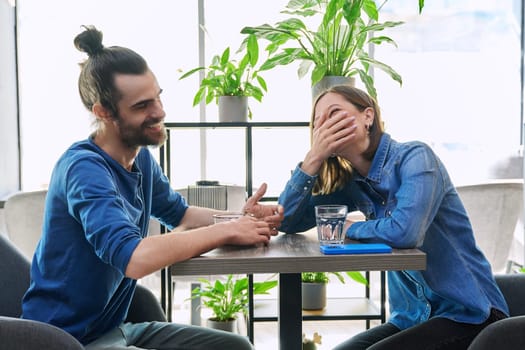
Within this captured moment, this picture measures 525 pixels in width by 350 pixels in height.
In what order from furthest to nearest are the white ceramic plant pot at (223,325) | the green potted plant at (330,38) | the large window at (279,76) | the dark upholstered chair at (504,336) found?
the large window at (279,76), the white ceramic plant pot at (223,325), the green potted plant at (330,38), the dark upholstered chair at (504,336)

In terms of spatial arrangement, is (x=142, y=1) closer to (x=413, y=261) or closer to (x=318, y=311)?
(x=318, y=311)

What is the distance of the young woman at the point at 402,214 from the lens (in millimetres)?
1463

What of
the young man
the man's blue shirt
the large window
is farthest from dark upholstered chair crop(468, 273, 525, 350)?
the large window

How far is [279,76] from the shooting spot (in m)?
4.54

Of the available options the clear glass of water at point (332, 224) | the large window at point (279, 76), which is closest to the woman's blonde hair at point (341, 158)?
the clear glass of water at point (332, 224)

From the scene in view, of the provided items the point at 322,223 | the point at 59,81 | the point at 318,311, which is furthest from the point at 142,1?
the point at 322,223

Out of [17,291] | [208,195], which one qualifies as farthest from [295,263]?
[208,195]

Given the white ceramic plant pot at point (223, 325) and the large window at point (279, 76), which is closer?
the white ceramic plant pot at point (223, 325)

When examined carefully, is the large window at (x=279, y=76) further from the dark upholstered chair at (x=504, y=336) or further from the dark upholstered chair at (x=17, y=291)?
the dark upholstered chair at (x=504, y=336)

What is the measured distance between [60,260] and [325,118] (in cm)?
78

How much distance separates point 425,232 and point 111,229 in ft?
2.46

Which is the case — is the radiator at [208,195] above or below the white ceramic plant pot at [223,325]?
above

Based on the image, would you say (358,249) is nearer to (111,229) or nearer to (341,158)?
(341,158)

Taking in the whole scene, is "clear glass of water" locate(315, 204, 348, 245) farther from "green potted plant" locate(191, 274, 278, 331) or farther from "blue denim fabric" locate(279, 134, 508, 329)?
"green potted plant" locate(191, 274, 278, 331)
